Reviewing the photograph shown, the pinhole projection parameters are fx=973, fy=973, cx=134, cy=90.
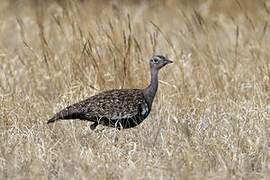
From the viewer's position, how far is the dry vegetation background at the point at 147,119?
5.45 metres

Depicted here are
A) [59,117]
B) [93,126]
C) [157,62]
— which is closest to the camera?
[59,117]

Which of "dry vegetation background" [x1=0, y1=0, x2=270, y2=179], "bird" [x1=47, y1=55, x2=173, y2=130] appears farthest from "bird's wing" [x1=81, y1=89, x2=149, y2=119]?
"dry vegetation background" [x1=0, y1=0, x2=270, y2=179]

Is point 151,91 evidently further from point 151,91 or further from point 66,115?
point 66,115

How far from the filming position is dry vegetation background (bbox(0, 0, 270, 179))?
17.9 ft

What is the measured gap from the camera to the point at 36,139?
246 inches

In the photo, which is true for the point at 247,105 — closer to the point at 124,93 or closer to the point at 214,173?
the point at 124,93

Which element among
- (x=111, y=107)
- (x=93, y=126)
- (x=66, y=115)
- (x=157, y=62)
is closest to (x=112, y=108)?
(x=111, y=107)

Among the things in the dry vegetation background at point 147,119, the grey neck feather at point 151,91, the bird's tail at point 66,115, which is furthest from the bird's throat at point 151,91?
the bird's tail at point 66,115

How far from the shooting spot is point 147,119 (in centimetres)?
713

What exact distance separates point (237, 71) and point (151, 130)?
1969mm

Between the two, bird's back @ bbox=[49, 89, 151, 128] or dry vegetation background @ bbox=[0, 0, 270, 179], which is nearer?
dry vegetation background @ bbox=[0, 0, 270, 179]

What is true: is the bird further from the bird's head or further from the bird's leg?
the bird's head

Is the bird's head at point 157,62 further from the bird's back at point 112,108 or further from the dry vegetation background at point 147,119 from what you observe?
the bird's back at point 112,108

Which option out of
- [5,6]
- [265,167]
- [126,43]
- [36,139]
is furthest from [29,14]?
[265,167]
